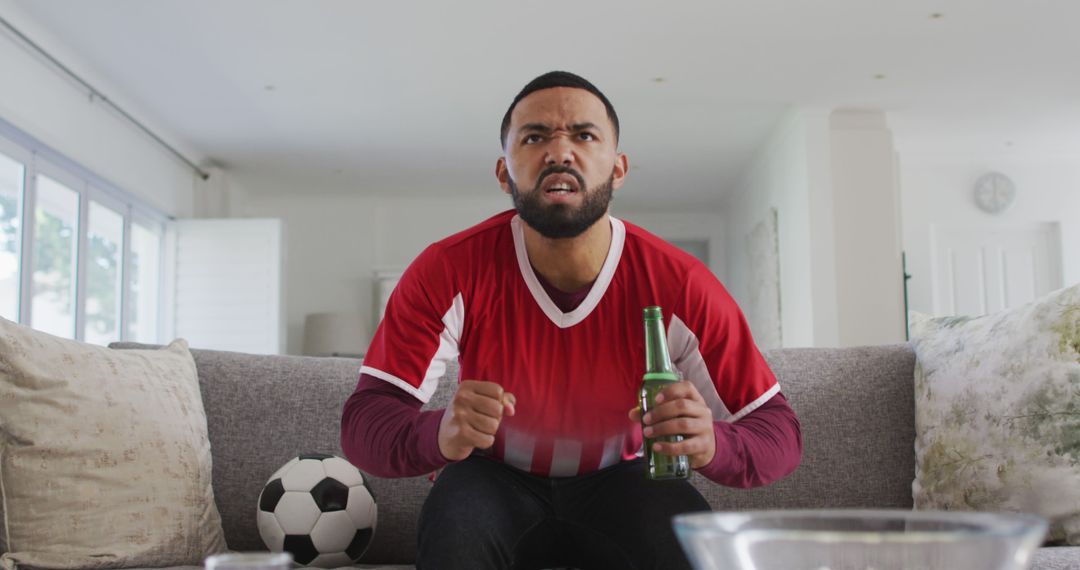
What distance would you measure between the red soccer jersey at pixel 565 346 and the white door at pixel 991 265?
274 inches

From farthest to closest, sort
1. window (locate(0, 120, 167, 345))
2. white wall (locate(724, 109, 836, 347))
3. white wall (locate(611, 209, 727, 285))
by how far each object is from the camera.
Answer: white wall (locate(611, 209, 727, 285)) → white wall (locate(724, 109, 836, 347)) → window (locate(0, 120, 167, 345))

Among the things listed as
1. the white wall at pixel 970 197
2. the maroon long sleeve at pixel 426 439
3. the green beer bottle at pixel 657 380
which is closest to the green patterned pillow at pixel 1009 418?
the maroon long sleeve at pixel 426 439

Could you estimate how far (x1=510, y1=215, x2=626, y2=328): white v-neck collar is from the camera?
1.55 m

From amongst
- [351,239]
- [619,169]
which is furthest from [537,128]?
[351,239]

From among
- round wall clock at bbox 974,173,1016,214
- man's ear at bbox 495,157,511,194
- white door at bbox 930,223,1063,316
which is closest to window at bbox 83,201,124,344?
man's ear at bbox 495,157,511,194

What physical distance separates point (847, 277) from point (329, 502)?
5.27m

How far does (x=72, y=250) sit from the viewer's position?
577 cm

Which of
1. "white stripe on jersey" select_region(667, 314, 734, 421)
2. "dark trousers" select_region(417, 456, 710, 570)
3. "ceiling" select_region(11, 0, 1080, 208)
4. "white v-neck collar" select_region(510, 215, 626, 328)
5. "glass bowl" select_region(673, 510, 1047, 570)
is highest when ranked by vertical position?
"ceiling" select_region(11, 0, 1080, 208)

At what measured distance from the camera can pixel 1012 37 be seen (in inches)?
204

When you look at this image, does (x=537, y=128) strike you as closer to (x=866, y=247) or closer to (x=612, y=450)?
(x=612, y=450)

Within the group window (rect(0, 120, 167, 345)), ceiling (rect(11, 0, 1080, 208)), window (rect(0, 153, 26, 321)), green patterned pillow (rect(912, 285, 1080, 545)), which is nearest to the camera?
green patterned pillow (rect(912, 285, 1080, 545))

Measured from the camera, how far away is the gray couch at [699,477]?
6.15 ft

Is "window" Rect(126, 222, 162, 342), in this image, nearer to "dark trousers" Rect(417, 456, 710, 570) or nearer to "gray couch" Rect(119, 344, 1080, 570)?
"gray couch" Rect(119, 344, 1080, 570)

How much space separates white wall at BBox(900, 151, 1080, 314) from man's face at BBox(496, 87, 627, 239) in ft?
22.6
